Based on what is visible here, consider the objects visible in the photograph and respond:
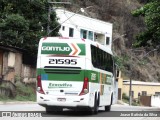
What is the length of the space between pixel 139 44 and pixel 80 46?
1506 cm

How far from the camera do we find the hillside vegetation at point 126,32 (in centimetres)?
8359

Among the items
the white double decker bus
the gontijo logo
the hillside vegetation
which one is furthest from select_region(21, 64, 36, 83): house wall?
the hillside vegetation

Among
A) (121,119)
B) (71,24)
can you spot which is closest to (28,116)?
(121,119)

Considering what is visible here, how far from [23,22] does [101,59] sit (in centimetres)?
2212

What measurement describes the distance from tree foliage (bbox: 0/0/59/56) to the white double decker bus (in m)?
23.6

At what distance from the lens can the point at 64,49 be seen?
2156cm

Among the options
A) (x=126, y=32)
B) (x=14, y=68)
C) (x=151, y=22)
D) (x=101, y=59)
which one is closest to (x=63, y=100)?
(x=101, y=59)

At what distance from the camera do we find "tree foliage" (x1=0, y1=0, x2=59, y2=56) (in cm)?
4500

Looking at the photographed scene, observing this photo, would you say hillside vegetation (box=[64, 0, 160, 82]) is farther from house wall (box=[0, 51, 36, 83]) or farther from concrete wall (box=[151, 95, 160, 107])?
house wall (box=[0, 51, 36, 83])

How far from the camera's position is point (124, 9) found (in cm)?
8838

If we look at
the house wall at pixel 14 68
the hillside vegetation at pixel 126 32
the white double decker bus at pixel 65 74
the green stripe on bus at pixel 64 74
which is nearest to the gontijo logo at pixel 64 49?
the white double decker bus at pixel 65 74

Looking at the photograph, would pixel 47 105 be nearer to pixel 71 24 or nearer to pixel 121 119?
pixel 121 119

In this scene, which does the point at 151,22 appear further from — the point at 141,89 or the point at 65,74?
the point at 141,89

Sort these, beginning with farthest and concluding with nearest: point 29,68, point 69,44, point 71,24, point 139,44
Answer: point 71,24 < point 29,68 < point 139,44 < point 69,44
